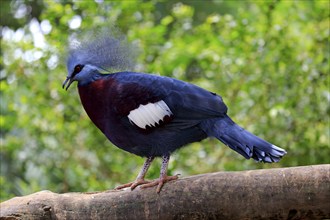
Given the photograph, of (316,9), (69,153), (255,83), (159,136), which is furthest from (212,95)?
(69,153)

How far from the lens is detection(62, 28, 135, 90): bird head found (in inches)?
106

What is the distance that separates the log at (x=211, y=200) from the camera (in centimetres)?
242

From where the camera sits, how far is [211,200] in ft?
8.23

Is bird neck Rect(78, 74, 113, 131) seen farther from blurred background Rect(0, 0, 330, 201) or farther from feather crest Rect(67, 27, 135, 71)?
blurred background Rect(0, 0, 330, 201)

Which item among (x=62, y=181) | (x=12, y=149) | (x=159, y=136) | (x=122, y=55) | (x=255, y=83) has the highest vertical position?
(x=122, y=55)

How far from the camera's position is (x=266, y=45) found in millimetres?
4406

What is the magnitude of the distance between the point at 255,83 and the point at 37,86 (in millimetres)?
1655

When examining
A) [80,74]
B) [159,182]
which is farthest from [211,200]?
[80,74]

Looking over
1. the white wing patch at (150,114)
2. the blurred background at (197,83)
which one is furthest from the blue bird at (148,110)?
the blurred background at (197,83)

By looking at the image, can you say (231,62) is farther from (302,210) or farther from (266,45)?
(302,210)

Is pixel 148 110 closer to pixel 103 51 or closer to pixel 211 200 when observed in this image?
pixel 103 51

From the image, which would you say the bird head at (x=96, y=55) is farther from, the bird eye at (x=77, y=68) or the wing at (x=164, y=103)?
the wing at (x=164, y=103)

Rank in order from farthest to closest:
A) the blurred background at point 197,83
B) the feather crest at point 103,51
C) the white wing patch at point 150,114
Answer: the blurred background at point 197,83 < the feather crest at point 103,51 < the white wing patch at point 150,114

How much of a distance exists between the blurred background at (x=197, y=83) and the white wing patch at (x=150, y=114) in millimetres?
1519
